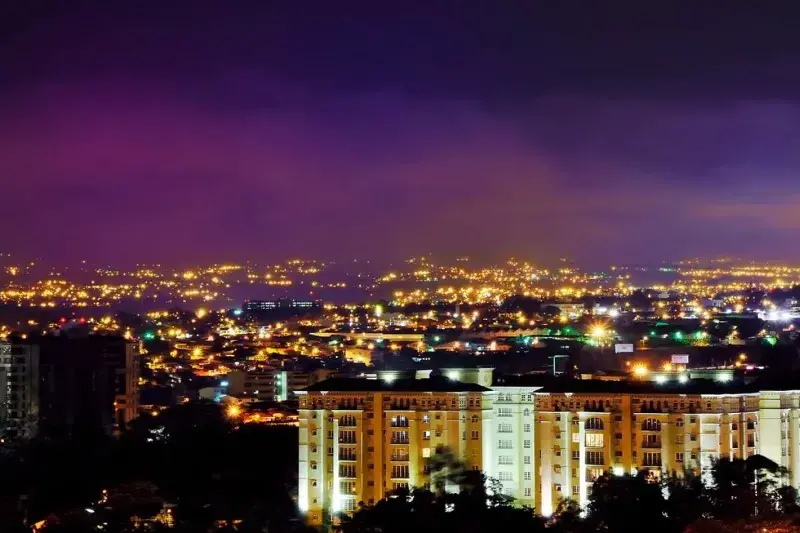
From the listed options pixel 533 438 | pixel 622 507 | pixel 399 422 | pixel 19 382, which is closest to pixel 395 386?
pixel 399 422

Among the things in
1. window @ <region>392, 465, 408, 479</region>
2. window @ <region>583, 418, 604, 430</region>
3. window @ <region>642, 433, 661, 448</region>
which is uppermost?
window @ <region>583, 418, 604, 430</region>

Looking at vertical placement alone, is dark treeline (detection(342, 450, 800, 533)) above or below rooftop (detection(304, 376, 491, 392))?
below

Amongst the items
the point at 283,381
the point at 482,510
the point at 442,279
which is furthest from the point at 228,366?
the point at 442,279

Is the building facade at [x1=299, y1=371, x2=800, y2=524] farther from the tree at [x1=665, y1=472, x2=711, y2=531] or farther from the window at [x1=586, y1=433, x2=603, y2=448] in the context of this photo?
the tree at [x1=665, y1=472, x2=711, y2=531]

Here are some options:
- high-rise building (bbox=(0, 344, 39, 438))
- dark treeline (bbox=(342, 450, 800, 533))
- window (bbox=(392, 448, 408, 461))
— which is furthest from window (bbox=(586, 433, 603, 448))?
high-rise building (bbox=(0, 344, 39, 438))

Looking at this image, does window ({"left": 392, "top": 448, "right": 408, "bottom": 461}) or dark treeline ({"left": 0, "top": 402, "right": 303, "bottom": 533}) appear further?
window ({"left": 392, "top": 448, "right": 408, "bottom": 461})

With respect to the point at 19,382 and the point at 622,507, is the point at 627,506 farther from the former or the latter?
the point at 19,382
